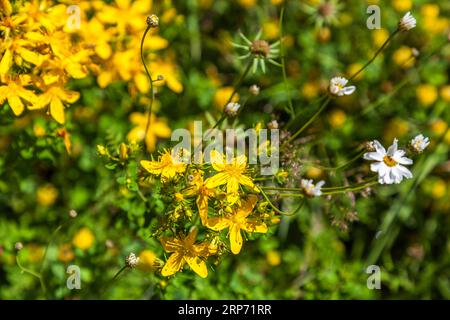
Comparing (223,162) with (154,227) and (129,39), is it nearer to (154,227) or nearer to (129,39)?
(154,227)

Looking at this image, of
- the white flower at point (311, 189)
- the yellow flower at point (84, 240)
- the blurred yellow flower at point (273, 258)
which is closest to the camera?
the white flower at point (311, 189)

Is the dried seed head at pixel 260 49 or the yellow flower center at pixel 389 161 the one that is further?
the dried seed head at pixel 260 49

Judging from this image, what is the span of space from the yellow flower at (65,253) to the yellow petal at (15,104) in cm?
88

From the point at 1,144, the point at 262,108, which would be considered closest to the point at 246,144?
the point at 262,108

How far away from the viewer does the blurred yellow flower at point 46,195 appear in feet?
10.0

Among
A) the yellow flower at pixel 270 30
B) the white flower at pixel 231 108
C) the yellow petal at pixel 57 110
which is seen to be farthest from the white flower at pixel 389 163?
Answer: the yellow flower at pixel 270 30

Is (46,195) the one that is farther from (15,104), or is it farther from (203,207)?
(203,207)

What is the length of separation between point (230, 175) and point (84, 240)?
120 centimetres

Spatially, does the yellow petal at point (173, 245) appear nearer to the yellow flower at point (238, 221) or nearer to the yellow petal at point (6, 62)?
the yellow flower at point (238, 221)

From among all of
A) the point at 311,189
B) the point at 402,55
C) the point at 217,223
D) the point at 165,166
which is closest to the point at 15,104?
the point at 165,166

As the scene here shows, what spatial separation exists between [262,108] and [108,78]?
1.12 metres

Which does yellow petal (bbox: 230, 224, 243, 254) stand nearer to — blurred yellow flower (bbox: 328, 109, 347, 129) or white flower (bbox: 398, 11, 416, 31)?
white flower (bbox: 398, 11, 416, 31)

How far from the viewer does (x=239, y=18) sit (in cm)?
364

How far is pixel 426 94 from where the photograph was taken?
3375 mm
